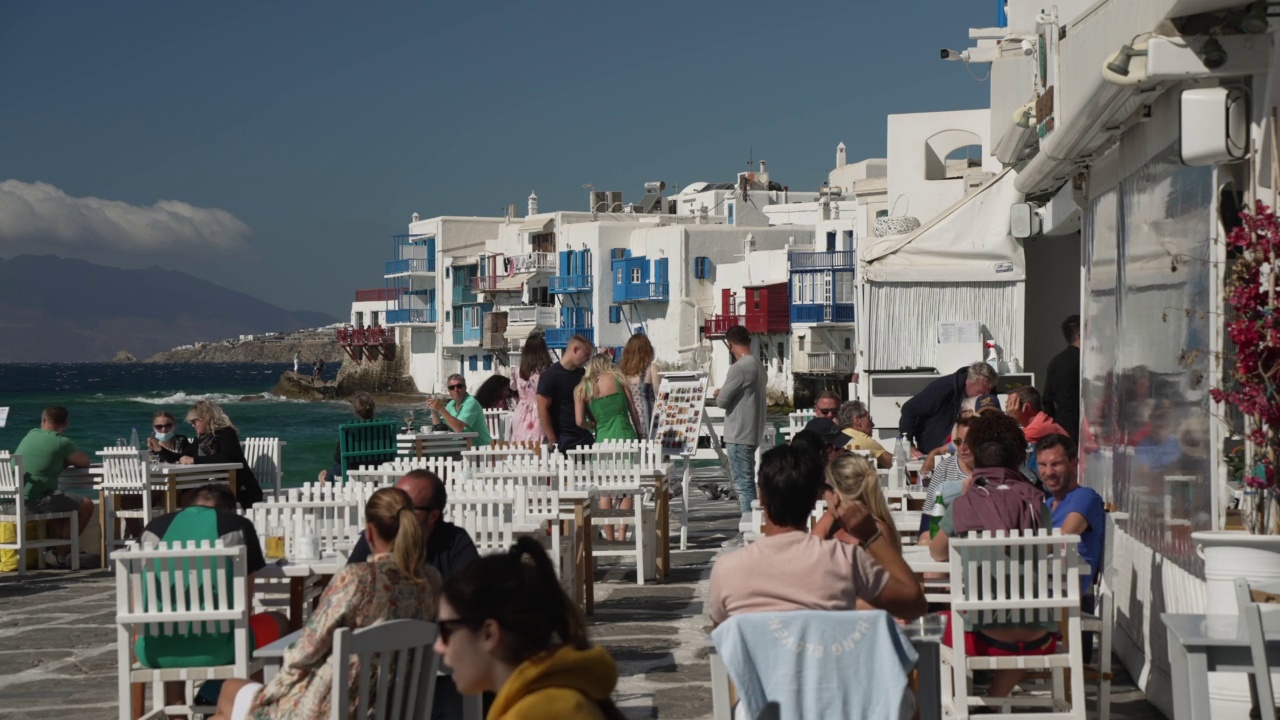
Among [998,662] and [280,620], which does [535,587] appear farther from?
[280,620]

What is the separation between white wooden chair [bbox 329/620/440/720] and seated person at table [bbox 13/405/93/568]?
9.56 metres

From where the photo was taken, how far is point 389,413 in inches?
3410

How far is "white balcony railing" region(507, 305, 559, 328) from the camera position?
259 ft

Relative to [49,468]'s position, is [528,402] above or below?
above

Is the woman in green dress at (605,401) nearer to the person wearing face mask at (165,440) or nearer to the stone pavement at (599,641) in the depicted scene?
the stone pavement at (599,641)

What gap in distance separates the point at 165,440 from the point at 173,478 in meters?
1.17

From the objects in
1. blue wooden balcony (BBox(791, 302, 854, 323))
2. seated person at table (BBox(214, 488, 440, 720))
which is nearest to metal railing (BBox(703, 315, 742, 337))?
blue wooden balcony (BBox(791, 302, 854, 323))

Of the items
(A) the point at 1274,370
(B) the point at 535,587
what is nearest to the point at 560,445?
(A) the point at 1274,370

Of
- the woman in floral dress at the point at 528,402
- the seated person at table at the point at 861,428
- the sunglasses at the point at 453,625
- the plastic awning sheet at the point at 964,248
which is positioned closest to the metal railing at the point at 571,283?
the plastic awning sheet at the point at 964,248

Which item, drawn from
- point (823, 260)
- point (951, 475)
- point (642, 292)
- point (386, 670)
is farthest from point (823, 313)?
point (386, 670)

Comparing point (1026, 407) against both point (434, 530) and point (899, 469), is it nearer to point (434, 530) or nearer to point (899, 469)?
point (899, 469)

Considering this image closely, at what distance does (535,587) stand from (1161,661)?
429 cm

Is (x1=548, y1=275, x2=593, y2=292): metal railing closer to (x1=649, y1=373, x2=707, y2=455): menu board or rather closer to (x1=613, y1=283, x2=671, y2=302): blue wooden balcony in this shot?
(x1=613, y1=283, x2=671, y2=302): blue wooden balcony

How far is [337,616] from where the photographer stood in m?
4.93
